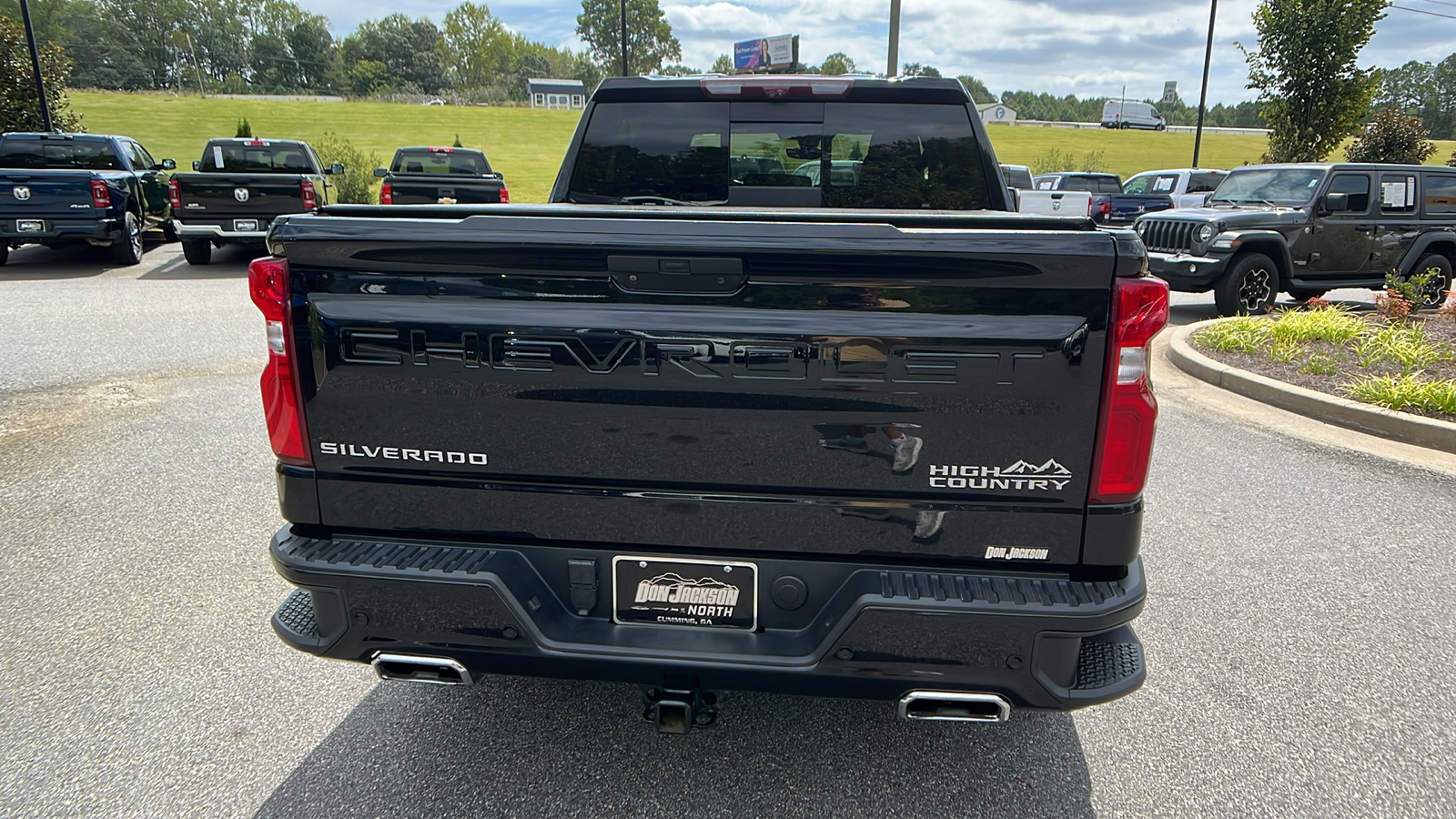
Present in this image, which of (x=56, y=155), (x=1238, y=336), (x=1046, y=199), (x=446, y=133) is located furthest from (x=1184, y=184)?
(x=446, y=133)

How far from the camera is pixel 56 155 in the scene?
14766 millimetres

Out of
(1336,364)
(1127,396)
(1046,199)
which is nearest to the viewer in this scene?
(1127,396)

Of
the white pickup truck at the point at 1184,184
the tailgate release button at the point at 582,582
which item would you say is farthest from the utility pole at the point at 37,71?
the white pickup truck at the point at 1184,184

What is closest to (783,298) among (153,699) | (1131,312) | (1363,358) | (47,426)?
(1131,312)

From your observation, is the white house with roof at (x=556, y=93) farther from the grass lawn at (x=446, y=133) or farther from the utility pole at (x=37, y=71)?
the utility pole at (x=37, y=71)

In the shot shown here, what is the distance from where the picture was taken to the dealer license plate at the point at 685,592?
7.27 feet

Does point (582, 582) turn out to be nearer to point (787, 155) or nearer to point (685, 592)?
point (685, 592)

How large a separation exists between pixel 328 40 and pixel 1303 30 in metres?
133

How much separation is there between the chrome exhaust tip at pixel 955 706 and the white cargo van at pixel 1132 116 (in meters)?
88.0

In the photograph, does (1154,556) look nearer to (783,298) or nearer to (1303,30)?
(783,298)

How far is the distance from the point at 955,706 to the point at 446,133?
196ft

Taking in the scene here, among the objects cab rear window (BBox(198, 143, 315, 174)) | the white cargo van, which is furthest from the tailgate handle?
the white cargo van

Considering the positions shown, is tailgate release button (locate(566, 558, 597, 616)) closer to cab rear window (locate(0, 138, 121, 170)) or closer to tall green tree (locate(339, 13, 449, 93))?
cab rear window (locate(0, 138, 121, 170))

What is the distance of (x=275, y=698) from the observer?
9.91ft
